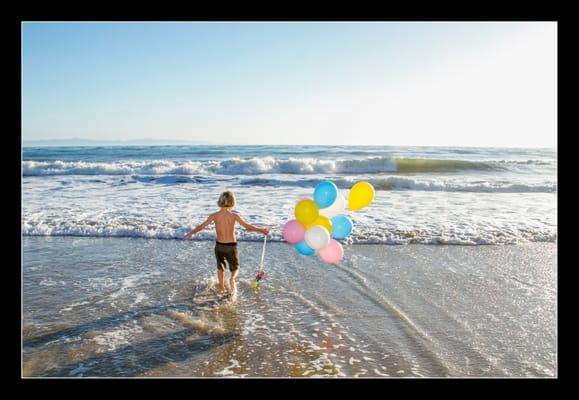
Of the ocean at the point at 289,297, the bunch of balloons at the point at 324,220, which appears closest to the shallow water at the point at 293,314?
the ocean at the point at 289,297

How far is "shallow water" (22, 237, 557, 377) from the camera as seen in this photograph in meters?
3.65

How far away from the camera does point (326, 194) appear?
15.1 ft

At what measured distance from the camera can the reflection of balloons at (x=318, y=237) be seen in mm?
4590

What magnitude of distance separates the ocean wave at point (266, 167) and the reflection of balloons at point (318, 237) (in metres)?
15.9

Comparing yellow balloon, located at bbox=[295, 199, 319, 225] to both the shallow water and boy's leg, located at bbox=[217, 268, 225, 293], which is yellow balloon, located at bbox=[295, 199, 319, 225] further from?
boy's leg, located at bbox=[217, 268, 225, 293]

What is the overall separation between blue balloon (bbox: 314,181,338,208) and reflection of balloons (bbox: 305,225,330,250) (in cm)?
28

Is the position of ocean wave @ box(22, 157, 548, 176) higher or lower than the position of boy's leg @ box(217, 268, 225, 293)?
higher

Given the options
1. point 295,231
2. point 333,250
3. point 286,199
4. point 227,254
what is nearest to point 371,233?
point 333,250

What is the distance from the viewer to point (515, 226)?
8.38 meters

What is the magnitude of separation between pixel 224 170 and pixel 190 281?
15.6 m

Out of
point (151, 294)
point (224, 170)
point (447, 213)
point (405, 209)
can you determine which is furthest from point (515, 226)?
point (224, 170)

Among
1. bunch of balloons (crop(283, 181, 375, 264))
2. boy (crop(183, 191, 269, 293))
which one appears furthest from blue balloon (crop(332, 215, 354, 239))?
boy (crop(183, 191, 269, 293))

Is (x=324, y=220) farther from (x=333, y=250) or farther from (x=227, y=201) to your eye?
(x=227, y=201)
